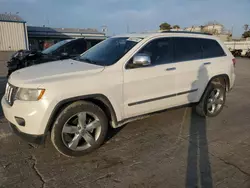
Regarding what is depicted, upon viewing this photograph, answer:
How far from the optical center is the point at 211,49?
467 cm

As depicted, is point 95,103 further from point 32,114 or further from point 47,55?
point 47,55

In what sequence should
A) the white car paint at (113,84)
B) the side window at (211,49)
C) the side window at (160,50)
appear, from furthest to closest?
the side window at (211,49)
the side window at (160,50)
the white car paint at (113,84)

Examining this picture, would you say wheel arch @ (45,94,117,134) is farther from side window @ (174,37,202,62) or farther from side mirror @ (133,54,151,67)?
side window @ (174,37,202,62)

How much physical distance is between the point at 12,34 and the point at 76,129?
3165 centimetres

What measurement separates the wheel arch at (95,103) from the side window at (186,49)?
5.32 ft

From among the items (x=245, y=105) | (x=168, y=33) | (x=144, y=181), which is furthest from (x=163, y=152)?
(x=245, y=105)

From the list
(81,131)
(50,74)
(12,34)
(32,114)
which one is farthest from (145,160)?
(12,34)

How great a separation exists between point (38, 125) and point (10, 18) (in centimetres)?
3334

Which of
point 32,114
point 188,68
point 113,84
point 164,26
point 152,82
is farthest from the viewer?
point 164,26

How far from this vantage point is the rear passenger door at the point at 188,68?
407cm

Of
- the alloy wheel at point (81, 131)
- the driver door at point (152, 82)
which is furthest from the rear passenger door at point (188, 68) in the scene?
the alloy wheel at point (81, 131)

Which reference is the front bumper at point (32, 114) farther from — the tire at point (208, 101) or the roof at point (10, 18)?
the roof at point (10, 18)

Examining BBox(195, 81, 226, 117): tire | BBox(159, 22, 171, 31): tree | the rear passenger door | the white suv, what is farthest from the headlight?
BBox(159, 22, 171, 31): tree

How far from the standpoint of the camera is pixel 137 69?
349cm
